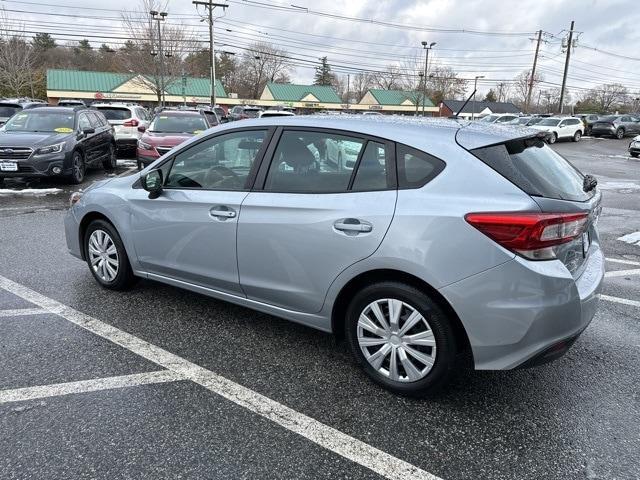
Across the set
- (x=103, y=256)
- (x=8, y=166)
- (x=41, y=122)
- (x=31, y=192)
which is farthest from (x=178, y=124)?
(x=103, y=256)

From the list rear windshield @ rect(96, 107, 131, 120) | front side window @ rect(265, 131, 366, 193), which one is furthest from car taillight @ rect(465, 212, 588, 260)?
rear windshield @ rect(96, 107, 131, 120)

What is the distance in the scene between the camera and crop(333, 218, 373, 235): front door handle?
2.84 m

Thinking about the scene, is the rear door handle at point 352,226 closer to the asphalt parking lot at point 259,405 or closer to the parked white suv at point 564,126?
the asphalt parking lot at point 259,405

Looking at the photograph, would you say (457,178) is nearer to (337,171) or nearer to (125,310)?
(337,171)

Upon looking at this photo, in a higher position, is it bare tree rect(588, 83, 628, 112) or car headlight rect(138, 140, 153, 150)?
bare tree rect(588, 83, 628, 112)

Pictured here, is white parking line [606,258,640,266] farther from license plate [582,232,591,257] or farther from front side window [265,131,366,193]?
front side window [265,131,366,193]

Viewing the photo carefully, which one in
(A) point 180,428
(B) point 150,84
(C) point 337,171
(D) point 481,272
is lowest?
(A) point 180,428

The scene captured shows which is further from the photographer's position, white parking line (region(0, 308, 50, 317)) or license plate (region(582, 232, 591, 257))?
white parking line (region(0, 308, 50, 317))

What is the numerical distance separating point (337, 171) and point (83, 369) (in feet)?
6.85

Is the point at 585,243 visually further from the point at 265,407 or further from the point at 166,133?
the point at 166,133

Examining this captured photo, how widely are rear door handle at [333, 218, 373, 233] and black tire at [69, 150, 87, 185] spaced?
9275 millimetres

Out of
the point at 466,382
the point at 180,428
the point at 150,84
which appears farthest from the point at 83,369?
the point at 150,84

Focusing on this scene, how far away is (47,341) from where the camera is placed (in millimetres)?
3557

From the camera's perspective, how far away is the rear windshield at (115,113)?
1612 cm
